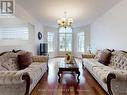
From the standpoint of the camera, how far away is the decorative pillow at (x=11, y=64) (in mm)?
3889

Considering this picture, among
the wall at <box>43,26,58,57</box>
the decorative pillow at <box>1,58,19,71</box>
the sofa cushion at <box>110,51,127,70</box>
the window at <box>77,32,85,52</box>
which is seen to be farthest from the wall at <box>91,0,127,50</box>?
the wall at <box>43,26,58,57</box>

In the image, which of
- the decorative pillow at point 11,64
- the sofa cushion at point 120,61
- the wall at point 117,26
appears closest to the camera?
the decorative pillow at point 11,64

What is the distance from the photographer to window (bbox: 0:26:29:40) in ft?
16.2

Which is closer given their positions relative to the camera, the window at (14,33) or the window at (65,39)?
the window at (14,33)

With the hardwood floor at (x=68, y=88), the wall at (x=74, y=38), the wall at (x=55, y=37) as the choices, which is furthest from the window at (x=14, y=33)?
the wall at (x=74, y=38)

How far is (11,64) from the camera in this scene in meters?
4.19

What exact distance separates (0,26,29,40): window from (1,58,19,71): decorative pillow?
3.08 feet

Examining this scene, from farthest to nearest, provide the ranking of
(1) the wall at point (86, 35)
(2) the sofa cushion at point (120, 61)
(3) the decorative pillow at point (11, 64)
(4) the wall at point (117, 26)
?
(1) the wall at point (86, 35)
(4) the wall at point (117, 26)
(2) the sofa cushion at point (120, 61)
(3) the decorative pillow at point (11, 64)

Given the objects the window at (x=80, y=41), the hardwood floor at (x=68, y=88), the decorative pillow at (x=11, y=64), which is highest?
the window at (x=80, y=41)

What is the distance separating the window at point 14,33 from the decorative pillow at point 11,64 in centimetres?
94

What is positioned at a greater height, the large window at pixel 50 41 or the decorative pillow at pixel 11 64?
the large window at pixel 50 41

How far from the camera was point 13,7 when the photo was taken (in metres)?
4.82

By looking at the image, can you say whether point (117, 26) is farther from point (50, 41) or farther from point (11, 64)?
point (50, 41)

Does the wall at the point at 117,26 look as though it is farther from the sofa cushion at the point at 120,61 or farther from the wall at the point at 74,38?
the wall at the point at 74,38
